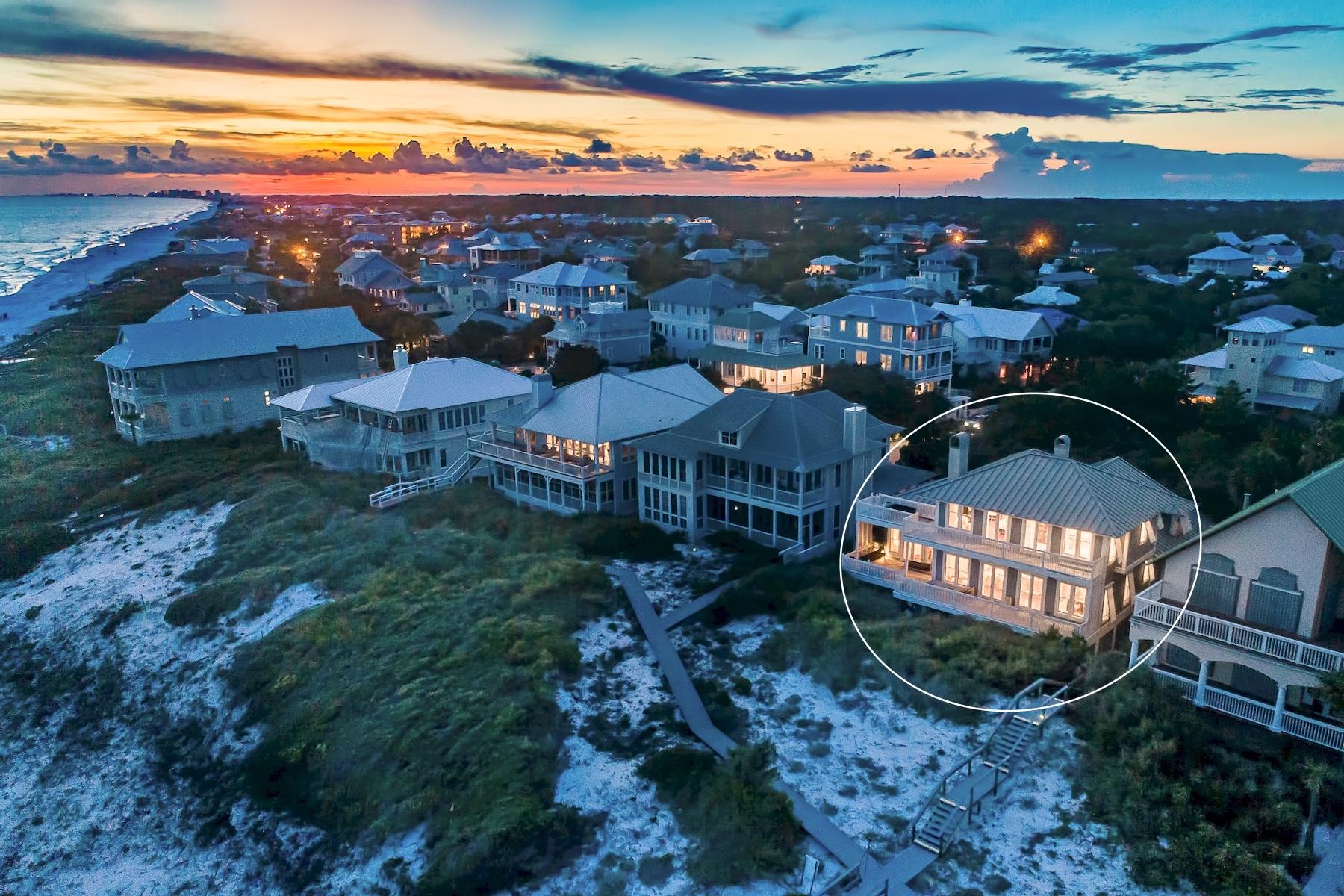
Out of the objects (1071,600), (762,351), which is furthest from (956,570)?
(762,351)

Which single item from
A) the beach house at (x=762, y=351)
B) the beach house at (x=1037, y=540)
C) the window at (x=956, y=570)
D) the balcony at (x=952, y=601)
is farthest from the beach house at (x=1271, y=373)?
the beach house at (x=1037, y=540)

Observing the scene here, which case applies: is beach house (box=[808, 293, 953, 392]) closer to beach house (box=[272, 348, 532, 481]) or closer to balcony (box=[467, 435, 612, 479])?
beach house (box=[272, 348, 532, 481])

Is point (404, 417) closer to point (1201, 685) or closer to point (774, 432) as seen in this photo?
point (774, 432)

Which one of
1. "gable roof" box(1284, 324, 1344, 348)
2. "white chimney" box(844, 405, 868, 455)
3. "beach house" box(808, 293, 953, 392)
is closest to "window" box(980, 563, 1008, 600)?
"white chimney" box(844, 405, 868, 455)

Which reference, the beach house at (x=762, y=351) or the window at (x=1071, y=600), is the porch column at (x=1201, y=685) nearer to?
the window at (x=1071, y=600)

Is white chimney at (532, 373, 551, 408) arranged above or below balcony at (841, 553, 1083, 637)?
above

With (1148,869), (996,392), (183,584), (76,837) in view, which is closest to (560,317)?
(996,392)
